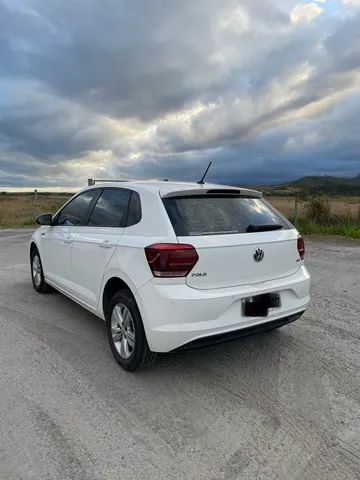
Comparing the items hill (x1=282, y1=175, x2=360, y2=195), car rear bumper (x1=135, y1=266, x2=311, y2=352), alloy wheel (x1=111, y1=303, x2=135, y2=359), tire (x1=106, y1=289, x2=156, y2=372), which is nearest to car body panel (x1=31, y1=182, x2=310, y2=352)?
car rear bumper (x1=135, y1=266, x2=311, y2=352)

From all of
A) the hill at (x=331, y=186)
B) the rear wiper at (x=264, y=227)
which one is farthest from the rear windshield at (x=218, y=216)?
the hill at (x=331, y=186)

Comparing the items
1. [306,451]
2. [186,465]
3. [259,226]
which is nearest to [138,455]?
[186,465]

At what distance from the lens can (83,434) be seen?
2.54m

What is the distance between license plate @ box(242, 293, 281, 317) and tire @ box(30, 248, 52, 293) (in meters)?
3.65

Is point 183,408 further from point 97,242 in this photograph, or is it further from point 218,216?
point 97,242

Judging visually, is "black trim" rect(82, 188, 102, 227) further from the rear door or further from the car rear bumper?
the car rear bumper

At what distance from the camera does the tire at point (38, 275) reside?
19.1 ft

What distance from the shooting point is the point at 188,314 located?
2938 millimetres

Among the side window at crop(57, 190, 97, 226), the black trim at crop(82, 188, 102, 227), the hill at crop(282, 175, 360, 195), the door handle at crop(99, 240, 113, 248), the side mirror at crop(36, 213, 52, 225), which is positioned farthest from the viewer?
the hill at crop(282, 175, 360, 195)

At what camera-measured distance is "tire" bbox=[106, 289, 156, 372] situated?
3.19m

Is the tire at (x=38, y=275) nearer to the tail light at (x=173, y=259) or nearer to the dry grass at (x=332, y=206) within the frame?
the tail light at (x=173, y=259)

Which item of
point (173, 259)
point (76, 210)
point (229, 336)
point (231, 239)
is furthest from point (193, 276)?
point (76, 210)

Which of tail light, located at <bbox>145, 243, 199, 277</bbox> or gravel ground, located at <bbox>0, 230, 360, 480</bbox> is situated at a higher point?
tail light, located at <bbox>145, 243, 199, 277</bbox>

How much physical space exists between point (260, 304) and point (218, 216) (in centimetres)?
83
